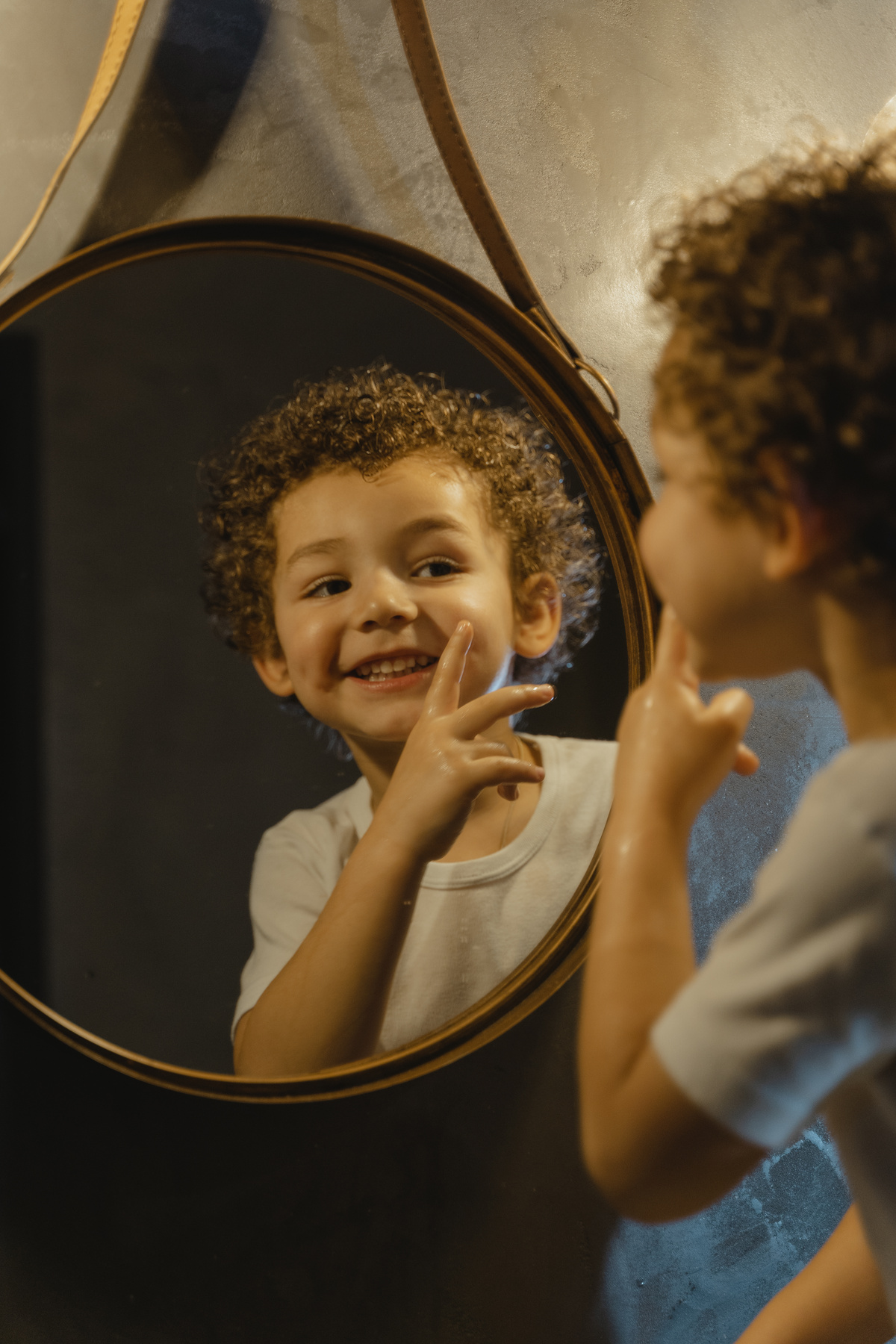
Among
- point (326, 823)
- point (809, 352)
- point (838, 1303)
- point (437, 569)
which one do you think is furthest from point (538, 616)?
point (838, 1303)

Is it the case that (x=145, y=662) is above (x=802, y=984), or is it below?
above

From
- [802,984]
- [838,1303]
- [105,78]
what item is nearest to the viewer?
[802,984]

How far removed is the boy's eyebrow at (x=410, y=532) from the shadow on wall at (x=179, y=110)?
28 cm

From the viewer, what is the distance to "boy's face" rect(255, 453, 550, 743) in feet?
1.75

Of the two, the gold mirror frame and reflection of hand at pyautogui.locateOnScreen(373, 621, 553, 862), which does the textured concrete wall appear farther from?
reflection of hand at pyautogui.locateOnScreen(373, 621, 553, 862)

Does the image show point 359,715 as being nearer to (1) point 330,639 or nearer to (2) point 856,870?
(1) point 330,639

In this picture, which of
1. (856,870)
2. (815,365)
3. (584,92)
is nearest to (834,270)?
(815,365)

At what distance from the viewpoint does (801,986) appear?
293 mm

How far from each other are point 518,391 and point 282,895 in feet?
1.14

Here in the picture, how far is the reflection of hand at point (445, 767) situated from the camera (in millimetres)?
517

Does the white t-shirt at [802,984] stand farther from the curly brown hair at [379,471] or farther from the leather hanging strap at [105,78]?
the leather hanging strap at [105,78]

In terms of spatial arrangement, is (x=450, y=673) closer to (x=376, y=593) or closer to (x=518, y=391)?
(x=376, y=593)

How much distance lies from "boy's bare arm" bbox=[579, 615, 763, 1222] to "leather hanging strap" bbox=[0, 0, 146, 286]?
50cm

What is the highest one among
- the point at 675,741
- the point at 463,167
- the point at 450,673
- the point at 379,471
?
the point at 463,167
